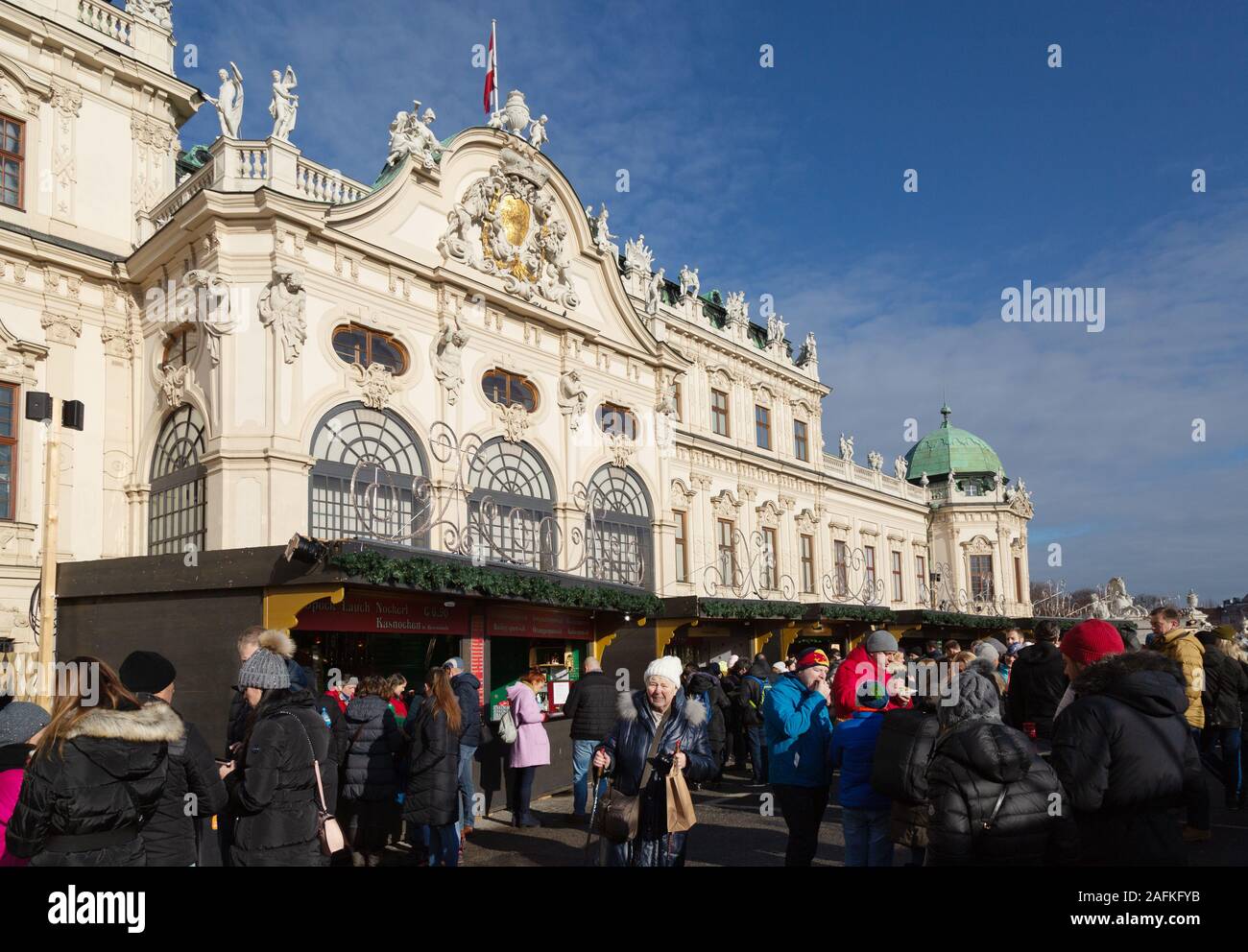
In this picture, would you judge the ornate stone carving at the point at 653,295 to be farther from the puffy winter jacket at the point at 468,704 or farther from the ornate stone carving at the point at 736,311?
the puffy winter jacket at the point at 468,704

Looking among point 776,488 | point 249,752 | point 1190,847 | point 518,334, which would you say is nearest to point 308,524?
point 518,334

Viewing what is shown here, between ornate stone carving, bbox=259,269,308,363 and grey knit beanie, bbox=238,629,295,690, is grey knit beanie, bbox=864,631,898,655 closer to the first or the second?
grey knit beanie, bbox=238,629,295,690

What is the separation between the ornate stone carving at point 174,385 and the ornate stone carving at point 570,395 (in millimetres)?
8195

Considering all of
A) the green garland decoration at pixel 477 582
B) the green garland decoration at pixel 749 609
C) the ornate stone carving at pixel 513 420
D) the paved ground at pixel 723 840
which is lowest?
the paved ground at pixel 723 840

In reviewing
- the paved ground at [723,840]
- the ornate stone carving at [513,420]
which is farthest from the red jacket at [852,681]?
the ornate stone carving at [513,420]

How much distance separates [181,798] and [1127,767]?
495 cm

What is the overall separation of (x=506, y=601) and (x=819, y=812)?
9.50 meters

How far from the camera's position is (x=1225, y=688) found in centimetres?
1005

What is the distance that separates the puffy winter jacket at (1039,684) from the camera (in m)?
9.11

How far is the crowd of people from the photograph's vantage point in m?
4.62

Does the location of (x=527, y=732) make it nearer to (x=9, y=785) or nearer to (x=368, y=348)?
(x=9, y=785)

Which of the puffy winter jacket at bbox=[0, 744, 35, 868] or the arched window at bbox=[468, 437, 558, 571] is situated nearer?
the puffy winter jacket at bbox=[0, 744, 35, 868]

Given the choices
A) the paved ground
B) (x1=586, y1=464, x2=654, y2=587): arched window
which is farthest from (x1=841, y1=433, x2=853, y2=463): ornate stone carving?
the paved ground

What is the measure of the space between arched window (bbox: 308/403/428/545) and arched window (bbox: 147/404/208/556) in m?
1.99
